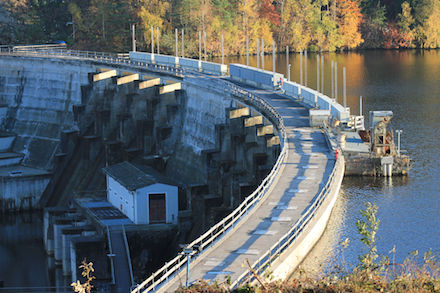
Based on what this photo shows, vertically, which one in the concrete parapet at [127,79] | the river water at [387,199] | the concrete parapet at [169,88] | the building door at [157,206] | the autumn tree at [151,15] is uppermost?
the autumn tree at [151,15]

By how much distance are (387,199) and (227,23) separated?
119m

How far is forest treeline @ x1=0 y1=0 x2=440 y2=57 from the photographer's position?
160 m

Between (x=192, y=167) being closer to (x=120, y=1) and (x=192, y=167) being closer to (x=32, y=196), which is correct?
(x=32, y=196)

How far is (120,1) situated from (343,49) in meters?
62.8

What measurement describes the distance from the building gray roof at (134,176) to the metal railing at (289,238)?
21.9 m

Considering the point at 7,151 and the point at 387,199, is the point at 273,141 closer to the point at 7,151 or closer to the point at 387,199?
the point at 387,199

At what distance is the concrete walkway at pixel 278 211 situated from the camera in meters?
35.6

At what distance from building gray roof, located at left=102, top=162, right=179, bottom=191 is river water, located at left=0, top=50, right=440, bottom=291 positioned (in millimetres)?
10795

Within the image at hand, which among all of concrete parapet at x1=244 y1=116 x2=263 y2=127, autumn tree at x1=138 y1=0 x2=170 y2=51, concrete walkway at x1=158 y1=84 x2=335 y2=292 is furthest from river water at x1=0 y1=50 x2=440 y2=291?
autumn tree at x1=138 y1=0 x2=170 y2=51

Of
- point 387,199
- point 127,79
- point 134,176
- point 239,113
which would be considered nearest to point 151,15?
point 127,79

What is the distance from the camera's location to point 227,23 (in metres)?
173

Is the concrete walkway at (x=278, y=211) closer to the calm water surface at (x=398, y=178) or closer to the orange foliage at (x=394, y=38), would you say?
the calm water surface at (x=398, y=178)

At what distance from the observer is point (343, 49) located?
18925cm

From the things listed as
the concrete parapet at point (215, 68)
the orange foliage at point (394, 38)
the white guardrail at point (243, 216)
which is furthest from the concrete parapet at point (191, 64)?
the orange foliage at point (394, 38)
